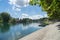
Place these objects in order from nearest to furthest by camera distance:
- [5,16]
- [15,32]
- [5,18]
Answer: [15,32], [5,16], [5,18]

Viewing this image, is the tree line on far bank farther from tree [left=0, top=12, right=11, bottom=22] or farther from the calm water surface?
the calm water surface

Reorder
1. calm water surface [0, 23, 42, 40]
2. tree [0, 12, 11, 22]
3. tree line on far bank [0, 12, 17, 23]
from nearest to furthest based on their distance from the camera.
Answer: calm water surface [0, 23, 42, 40] → tree line on far bank [0, 12, 17, 23] → tree [0, 12, 11, 22]

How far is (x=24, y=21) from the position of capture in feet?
567

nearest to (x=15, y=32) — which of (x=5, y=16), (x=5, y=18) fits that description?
(x=5, y=16)

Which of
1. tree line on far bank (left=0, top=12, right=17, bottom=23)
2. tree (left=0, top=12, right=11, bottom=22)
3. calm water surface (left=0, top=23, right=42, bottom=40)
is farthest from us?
tree (left=0, top=12, right=11, bottom=22)

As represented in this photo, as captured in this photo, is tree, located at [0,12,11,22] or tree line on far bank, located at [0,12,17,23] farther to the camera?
tree, located at [0,12,11,22]

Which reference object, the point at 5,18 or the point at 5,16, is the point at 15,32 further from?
the point at 5,18

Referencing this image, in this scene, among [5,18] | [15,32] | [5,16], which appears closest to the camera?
[15,32]

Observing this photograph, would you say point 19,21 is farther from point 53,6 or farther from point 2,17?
point 53,6

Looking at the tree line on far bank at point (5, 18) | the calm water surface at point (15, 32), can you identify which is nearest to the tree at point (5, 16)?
the tree line on far bank at point (5, 18)

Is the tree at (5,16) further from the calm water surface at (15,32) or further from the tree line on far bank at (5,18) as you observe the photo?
the calm water surface at (15,32)

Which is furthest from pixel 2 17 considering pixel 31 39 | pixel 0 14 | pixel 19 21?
pixel 31 39

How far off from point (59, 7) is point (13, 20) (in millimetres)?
136274

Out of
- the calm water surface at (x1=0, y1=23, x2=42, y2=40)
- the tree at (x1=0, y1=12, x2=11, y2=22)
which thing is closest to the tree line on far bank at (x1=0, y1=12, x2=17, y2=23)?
the tree at (x1=0, y1=12, x2=11, y2=22)
